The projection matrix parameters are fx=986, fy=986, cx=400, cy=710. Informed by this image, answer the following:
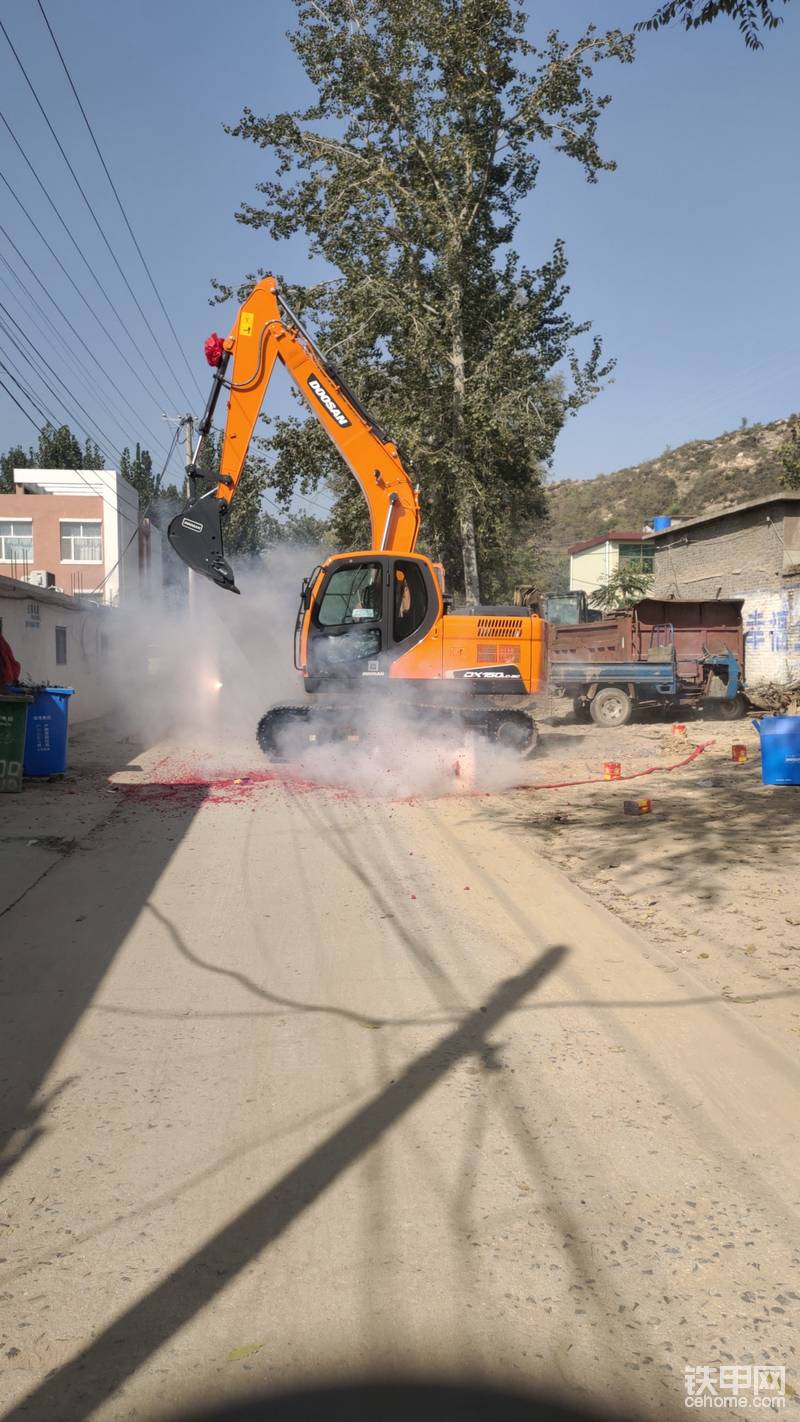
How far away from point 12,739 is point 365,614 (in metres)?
4.66

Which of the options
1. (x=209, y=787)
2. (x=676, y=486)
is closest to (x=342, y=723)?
(x=209, y=787)

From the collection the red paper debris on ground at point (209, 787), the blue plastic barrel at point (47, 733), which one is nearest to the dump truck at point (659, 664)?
the red paper debris on ground at point (209, 787)

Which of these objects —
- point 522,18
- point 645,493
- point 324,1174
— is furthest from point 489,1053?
point 645,493

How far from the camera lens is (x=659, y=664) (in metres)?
20.7

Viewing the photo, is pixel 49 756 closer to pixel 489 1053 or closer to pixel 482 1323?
pixel 489 1053

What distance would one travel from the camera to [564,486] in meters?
87.8

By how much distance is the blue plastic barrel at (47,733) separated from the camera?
40.1 ft

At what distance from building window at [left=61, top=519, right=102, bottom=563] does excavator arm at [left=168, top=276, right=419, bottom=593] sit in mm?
28243

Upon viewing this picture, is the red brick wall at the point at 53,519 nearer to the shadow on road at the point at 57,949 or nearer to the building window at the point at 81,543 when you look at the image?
the building window at the point at 81,543

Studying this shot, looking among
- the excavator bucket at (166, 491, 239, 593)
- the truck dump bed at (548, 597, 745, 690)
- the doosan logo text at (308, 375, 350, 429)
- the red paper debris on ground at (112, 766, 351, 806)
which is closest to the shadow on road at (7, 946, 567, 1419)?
the red paper debris on ground at (112, 766, 351, 806)

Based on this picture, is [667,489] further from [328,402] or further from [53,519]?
[328,402]

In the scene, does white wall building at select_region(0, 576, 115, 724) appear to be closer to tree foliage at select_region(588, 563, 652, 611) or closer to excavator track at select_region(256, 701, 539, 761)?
excavator track at select_region(256, 701, 539, 761)

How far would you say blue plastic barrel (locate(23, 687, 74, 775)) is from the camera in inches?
481

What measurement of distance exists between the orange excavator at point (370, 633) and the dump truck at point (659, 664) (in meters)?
6.98
